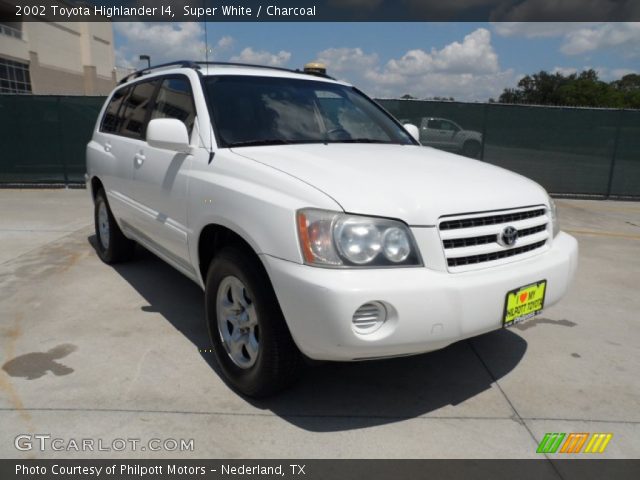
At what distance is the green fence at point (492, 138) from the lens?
10.6 metres

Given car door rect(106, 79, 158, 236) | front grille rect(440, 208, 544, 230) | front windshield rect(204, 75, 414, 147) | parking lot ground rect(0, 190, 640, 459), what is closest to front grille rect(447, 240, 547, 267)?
front grille rect(440, 208, 544, 230)

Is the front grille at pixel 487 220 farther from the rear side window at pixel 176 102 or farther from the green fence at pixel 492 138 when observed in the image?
the green fence at pixel 492 138

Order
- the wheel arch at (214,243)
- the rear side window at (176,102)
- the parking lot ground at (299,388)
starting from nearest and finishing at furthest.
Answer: the parking lot ground at (299,388)
the wheel arch at (214,243)
the rear side window at (176,102)

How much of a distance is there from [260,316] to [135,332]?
1582 mm

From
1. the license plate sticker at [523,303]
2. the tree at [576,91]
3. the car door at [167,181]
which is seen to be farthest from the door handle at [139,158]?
the tree at [576,91]

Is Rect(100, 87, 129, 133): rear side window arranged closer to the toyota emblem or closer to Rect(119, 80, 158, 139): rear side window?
Rect(119, 80, 158, 139): rear side window

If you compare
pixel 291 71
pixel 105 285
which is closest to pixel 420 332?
pixel 291 71

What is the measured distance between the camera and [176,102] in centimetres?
363

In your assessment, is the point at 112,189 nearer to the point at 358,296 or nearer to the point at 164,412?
the point at 164,412

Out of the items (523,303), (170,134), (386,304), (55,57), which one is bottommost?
(523,303)

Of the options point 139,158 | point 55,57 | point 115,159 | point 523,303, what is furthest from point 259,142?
point 55,57

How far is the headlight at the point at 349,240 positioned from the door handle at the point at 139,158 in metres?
2.10

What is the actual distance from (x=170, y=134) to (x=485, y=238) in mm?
1933
